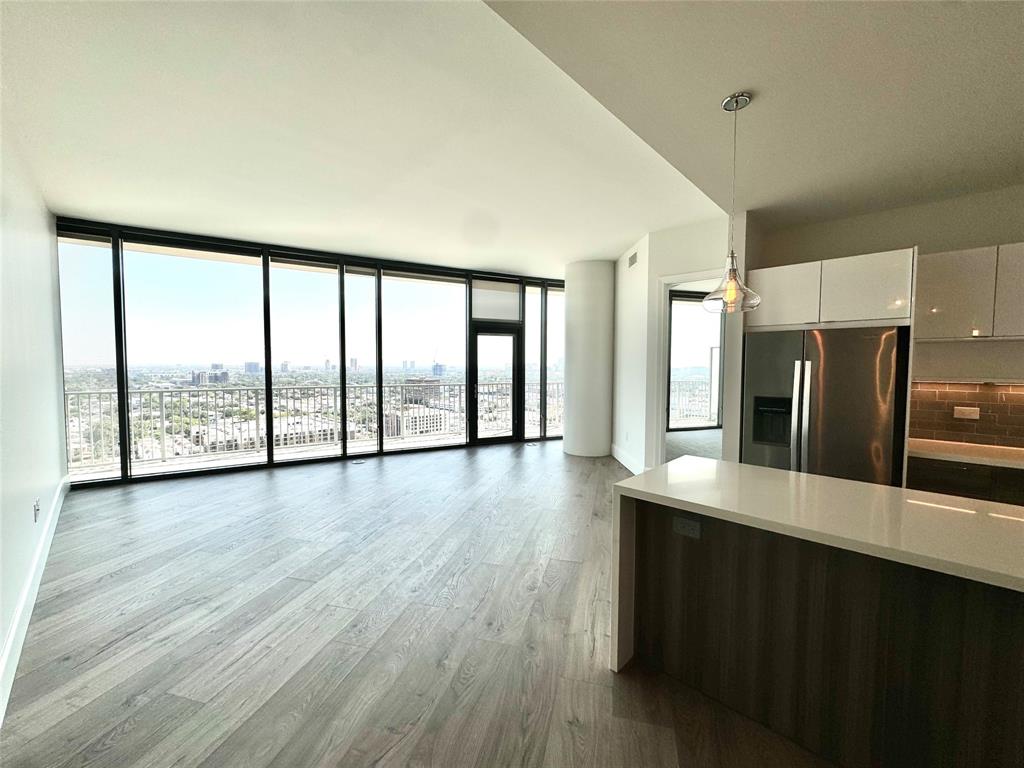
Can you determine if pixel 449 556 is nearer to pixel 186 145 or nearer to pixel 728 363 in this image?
pixel 728 363

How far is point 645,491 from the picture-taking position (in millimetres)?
1719

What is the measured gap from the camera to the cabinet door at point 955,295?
2.72 metres

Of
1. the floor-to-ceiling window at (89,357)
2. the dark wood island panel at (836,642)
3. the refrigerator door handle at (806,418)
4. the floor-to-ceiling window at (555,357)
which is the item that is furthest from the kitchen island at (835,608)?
the floor-to-ceiling window at (89,357)

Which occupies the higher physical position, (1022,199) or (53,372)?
(1022,199)

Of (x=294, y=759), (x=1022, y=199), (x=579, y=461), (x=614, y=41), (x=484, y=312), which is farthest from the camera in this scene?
(x=484, y=312)

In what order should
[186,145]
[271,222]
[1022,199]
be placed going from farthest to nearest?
→ [271,222], [1022,199], [186,145]

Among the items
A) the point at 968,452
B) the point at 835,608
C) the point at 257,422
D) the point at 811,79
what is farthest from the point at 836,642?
the point at 257,422

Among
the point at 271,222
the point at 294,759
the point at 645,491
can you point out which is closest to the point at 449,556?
the point at 294,759

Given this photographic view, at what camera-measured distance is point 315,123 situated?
2443 mm

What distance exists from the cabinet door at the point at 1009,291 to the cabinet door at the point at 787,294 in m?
0.95

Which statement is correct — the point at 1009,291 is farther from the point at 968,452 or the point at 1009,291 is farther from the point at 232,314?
the point at 232,314

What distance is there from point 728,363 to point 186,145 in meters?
4.41

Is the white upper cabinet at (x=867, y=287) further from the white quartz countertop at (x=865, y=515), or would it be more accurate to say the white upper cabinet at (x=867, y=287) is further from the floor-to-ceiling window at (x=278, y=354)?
the floor-to-ceiling window at (x=278, y=354)

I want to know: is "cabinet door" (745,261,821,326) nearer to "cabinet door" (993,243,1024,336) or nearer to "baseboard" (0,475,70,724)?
"cabinet door" (993,243,1024,336)
